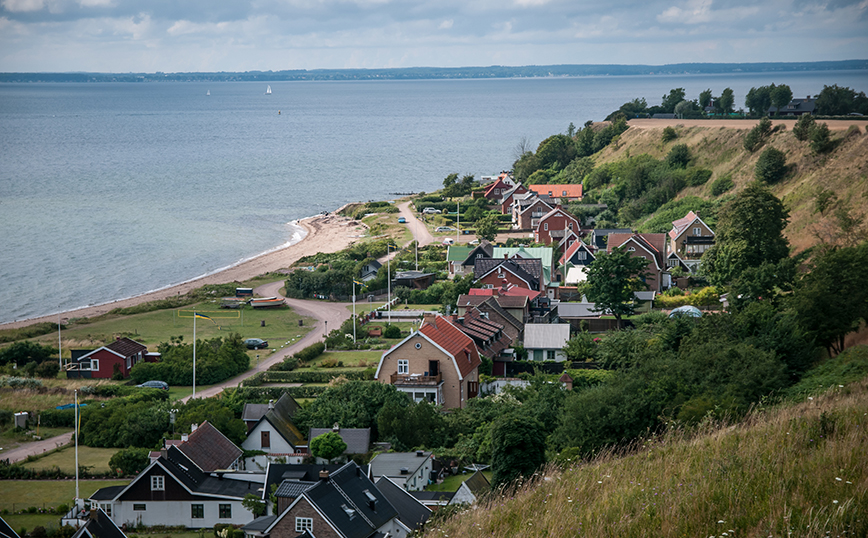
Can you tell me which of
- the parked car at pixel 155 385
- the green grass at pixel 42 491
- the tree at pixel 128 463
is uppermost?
the tree at pixel 128 463

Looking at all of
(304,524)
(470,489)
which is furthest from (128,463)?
(470,489)

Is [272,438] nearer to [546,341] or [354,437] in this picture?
[354,437]

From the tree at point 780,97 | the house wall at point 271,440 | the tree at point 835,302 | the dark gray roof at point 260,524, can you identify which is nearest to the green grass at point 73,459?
the house wall at point 271,440

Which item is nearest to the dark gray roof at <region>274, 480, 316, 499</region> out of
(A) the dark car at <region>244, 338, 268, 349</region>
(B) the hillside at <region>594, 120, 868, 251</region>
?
(A) the dark car at <region>244, 338, 268, 349</region>

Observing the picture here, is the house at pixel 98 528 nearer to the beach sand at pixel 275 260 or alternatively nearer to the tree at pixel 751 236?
the tree at pixel 751 236

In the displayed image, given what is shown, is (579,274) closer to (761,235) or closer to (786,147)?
(761,235)

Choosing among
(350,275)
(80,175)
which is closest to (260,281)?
(350,275)
